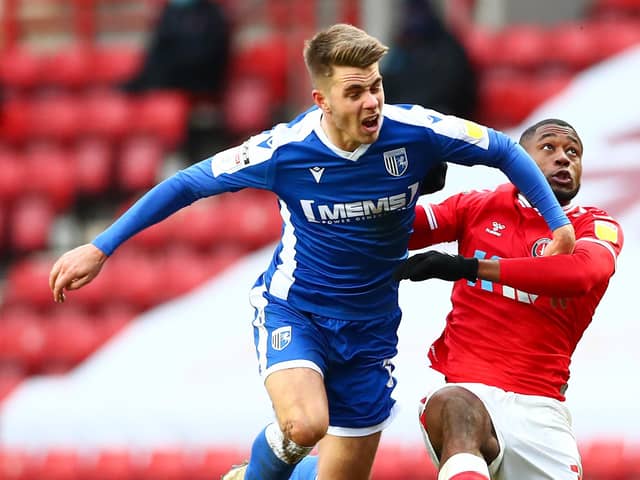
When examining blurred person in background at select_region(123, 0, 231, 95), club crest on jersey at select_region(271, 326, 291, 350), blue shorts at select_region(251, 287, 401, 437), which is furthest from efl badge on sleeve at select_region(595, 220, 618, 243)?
blurred person in background at select_region(123, 0, 231, 95)

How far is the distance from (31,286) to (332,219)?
605 centimetres

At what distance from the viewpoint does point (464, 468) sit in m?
4.62

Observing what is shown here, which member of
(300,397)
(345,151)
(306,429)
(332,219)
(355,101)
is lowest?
(306,429)

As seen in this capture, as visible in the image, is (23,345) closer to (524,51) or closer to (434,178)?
(524,51)

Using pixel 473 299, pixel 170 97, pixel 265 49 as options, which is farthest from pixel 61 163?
pixel 473 299

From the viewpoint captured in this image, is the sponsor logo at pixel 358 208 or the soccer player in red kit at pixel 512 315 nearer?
the soccer player in red kit at pixel 512 315

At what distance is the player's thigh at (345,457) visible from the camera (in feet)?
17.6

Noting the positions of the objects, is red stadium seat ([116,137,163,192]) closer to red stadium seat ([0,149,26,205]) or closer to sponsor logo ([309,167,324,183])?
red stadium seat ([0,149,26,205])

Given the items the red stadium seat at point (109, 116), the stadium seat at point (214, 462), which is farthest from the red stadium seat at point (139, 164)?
the stadium seat at point (214, 462)

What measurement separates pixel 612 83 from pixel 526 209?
4937 millimetres

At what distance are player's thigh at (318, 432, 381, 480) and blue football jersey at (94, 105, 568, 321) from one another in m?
0.52

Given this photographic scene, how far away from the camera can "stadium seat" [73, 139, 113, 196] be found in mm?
11109

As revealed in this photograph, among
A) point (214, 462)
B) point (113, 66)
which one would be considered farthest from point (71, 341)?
point (113, 66)

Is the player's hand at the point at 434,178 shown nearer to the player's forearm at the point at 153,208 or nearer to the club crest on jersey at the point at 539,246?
the club crest on jersey at the point at 539,246
